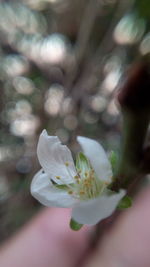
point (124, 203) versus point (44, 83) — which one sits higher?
point (124, 203)

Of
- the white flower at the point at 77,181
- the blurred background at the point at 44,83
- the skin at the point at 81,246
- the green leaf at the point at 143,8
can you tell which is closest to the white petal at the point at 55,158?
the white flower at the point at 77,181

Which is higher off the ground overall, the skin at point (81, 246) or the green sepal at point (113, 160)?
the green sepal at point (113, 160)

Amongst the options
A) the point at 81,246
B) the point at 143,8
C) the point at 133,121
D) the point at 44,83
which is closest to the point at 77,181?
the point at 133,121

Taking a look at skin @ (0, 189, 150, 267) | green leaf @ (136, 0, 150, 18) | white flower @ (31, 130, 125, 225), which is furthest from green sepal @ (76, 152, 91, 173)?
skin @ (0, 189, 150, 267)

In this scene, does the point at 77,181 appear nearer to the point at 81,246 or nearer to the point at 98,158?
the point at 98,158

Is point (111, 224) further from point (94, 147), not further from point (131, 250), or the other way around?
point (94, 147)

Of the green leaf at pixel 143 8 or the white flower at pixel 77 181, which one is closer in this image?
the white flower at pixel 77 181

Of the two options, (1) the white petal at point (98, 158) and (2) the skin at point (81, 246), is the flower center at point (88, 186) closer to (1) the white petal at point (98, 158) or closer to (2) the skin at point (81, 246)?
(1) the white petal at point (98, 158)

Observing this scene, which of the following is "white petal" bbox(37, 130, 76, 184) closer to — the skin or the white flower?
the white flower
